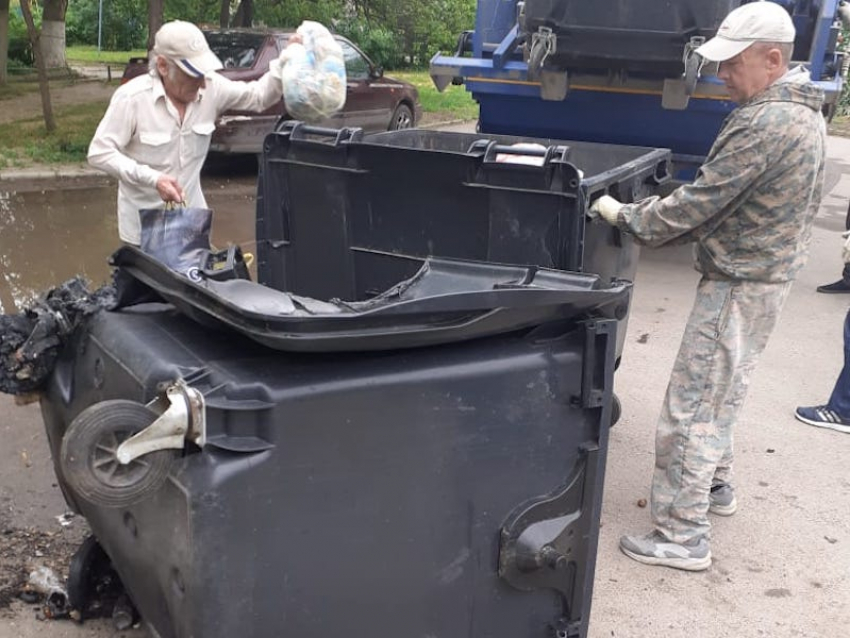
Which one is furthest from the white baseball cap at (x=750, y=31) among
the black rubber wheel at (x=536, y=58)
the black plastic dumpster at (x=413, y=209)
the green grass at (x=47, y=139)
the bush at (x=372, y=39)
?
the bush at (x=372, y=39)

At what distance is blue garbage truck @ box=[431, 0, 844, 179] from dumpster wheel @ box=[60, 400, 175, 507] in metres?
4.76

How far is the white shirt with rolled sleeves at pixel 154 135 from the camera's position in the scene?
3643 millimetres

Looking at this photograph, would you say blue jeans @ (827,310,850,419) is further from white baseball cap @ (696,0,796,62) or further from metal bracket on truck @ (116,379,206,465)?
metal bracket on truck @ (116,379,206,465)

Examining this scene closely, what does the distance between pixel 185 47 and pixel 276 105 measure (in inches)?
277

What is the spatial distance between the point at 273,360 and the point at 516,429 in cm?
63

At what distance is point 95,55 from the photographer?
2705 centimetres

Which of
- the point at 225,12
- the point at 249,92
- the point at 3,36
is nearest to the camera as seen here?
the point at 249,92

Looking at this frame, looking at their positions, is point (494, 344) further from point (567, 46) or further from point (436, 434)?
point (567, 46)

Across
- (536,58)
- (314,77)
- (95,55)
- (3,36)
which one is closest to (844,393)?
(536,58)

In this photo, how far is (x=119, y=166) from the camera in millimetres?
3625

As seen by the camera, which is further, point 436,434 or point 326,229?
point 326,229

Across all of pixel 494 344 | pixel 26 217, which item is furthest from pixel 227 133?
pixel 494 344

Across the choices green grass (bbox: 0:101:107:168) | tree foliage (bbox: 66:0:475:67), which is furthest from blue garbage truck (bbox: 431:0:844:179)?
tree foliage (bbox: 66:0:475:67)

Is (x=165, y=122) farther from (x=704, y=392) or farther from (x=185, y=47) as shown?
(x=704, y=392)
